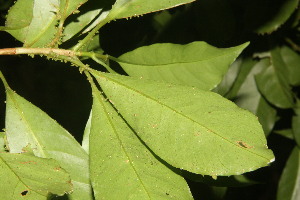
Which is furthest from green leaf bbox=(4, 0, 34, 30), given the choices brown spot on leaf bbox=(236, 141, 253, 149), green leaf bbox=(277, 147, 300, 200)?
green leaf bbox=(277, 147, 300, 200)

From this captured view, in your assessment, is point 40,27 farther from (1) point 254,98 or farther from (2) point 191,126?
(1) point 254,98

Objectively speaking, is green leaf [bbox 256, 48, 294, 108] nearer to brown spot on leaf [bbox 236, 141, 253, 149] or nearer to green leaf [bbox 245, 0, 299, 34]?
green leaf [bbox 245, 0, 299, 34]

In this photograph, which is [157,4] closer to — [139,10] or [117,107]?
[139,10]

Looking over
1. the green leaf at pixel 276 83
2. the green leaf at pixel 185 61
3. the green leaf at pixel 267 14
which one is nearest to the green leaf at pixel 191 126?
the green leaf at pixel 185 61

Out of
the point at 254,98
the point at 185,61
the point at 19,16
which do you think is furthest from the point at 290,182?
the point at 19,16

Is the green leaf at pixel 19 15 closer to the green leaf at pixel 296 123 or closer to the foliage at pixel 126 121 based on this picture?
the foliage at pixel 126 121

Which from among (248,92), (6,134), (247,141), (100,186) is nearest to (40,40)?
(6,134)
